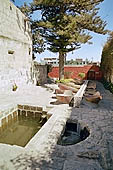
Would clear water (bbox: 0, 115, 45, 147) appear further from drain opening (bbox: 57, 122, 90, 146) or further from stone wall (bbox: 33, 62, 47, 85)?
stone wall (bbox: 33, 62, 47, 85)

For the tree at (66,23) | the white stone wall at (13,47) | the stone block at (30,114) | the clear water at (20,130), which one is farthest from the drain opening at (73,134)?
the tree at (66,23)

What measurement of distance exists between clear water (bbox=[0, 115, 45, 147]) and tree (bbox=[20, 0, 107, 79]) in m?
7.37

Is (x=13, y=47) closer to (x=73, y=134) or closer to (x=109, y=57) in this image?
(x=73, y=134)

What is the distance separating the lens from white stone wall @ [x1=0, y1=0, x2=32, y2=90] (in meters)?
7.67

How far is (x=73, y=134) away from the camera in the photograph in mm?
4328

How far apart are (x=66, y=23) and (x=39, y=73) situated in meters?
5.37

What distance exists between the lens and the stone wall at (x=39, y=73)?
12.3 m

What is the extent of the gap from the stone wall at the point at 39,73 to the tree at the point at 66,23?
2.22 m

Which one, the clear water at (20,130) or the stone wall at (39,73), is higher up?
the stone wall at (39,73)

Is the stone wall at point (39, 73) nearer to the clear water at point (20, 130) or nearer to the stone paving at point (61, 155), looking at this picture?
the clear water at point (20, 130)

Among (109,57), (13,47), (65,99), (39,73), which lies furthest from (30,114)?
(109,57)

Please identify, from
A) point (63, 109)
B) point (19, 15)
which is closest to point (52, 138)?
point (63, 109)

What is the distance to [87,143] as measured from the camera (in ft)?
9.91

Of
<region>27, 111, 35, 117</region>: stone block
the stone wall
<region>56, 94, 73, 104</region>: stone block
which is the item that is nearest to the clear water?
<region>27, 111, 35, 117</region>: stone block
